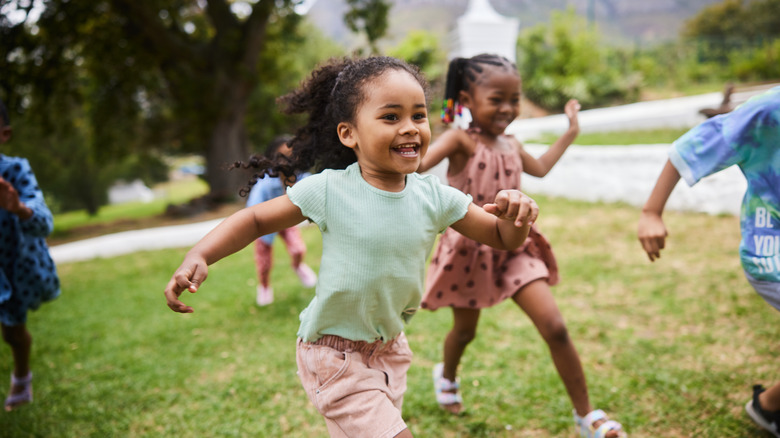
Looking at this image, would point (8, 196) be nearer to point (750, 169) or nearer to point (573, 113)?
point (573, 113)

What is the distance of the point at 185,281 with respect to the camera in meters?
1.50

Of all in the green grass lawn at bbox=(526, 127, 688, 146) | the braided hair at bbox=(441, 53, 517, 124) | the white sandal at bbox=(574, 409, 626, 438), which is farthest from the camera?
the green grass lawn at bbox=(526, 127, 688, 146)

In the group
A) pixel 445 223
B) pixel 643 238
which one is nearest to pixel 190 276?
pixel 445 223

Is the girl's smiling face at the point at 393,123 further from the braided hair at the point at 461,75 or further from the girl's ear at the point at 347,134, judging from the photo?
the braided hair at the point at 461,75

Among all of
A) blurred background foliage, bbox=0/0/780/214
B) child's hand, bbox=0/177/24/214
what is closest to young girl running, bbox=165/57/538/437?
child's hand, bbox=0/177/24/214

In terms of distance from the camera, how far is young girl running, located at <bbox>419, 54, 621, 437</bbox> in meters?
2.56

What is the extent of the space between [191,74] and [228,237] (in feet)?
38.6

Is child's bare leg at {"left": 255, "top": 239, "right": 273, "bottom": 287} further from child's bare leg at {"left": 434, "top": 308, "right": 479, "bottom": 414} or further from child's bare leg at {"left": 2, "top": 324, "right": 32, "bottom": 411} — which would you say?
child's bare leg at {"left": 434, "top": 308, "right": 479, "bottom": 414}

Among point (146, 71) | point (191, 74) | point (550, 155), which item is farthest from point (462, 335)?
point (146, 71)

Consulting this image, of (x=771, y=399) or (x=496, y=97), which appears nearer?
(x=771, y=399)

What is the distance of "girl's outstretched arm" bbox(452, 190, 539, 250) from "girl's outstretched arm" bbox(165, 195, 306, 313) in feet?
1.94

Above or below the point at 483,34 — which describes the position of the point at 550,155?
below

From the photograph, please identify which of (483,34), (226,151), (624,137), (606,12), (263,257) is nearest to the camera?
(263,257)

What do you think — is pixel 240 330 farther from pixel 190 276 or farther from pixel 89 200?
pixel 89 200
